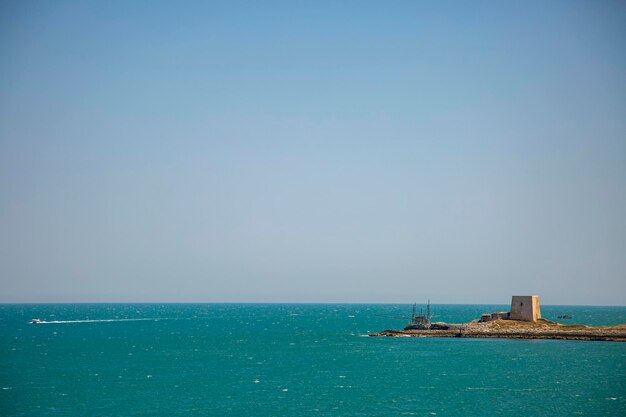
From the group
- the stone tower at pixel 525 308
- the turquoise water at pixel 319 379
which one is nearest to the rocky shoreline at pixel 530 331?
the stone tower at pixel 525 308

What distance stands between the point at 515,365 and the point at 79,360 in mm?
54172

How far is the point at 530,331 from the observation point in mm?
111312

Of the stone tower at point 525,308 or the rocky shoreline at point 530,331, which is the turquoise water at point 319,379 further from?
the stone tower at point 525,308

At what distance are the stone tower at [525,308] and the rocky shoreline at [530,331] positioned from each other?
1.33 m

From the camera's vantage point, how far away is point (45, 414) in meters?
54.1

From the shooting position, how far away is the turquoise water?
2224 inches

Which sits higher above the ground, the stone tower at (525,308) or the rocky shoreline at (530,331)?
the stone tower at (525,308)

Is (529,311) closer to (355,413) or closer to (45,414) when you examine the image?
(355,413)

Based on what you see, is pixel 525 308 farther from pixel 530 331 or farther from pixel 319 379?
pixel 319 379

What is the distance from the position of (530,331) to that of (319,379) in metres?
51.8

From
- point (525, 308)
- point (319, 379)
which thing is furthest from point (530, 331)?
point (319, 379)

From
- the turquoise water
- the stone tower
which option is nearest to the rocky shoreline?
the stone tower

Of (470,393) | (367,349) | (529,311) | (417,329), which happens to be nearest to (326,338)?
(417,329)

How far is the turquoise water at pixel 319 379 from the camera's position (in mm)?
56500
